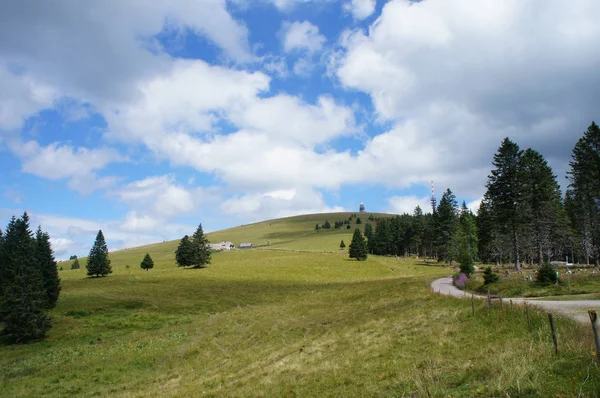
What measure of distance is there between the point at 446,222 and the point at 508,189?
36608 mm

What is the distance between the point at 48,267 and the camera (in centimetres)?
5584

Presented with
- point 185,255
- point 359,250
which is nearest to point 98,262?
point 185,255

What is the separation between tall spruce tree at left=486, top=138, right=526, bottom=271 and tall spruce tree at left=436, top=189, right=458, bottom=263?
3289 cm

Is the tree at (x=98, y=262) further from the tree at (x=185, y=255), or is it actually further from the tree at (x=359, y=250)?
the tree at (x=359, y=250)

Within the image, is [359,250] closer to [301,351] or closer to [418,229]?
[418,229]

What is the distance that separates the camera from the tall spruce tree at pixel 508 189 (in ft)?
166

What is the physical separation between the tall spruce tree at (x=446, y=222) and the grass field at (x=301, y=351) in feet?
173

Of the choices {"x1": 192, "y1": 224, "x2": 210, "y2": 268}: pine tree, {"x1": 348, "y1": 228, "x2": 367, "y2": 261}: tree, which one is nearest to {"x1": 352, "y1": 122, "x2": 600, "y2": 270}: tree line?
{"x1": 348, "y1": 228, "x2": 367, "y2": 261}: tree

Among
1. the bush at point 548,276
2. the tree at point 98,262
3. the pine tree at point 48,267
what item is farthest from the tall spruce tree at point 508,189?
the tree at point 98,262

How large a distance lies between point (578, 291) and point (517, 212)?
89.8 feet

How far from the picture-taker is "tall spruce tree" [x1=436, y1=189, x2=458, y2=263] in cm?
8562

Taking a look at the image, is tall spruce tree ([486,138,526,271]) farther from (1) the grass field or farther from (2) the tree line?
(1) the grass field

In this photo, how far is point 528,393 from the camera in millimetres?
7598

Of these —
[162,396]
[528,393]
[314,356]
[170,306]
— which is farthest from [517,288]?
[170,306]
